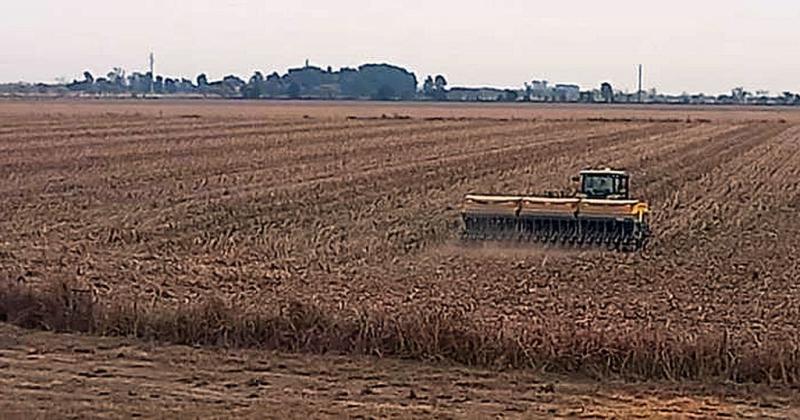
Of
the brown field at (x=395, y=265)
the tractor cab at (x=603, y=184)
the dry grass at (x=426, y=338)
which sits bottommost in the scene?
the brown field at (x=395, y=265)

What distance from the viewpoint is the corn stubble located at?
1070 cm

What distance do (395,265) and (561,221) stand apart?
375cm

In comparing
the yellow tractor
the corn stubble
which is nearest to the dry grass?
the corn stubble

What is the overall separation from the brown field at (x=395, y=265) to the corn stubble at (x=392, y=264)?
1.2 inches

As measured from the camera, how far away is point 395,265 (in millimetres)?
18656

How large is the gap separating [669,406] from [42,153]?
3777cm

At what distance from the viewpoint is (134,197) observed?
28.8 metres

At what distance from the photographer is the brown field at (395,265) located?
10.6m

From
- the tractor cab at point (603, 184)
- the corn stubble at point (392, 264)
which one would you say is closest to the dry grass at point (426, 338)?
the corn stubble at point (392, 264)

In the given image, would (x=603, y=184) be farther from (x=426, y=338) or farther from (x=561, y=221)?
(x=426, y=338)

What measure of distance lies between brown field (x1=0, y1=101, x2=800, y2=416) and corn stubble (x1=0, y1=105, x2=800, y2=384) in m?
0.03

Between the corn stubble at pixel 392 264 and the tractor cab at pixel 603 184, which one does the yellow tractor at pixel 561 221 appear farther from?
the tractor cab at pixel 603 184

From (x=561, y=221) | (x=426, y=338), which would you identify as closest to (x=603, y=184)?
(x=561, y=221)

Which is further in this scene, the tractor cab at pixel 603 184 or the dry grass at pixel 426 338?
the tractor cab at pixel 603 184
